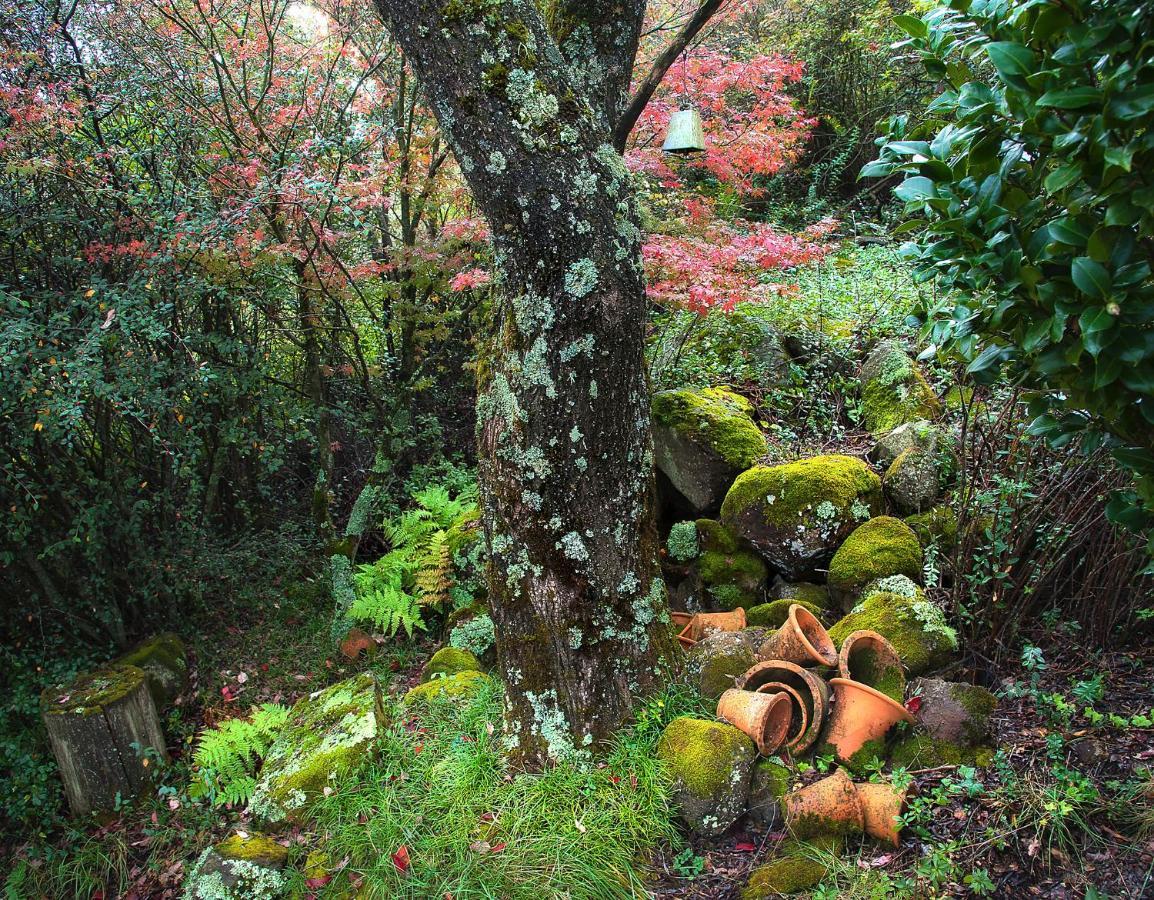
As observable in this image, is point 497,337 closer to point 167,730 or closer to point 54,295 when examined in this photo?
point 54,295

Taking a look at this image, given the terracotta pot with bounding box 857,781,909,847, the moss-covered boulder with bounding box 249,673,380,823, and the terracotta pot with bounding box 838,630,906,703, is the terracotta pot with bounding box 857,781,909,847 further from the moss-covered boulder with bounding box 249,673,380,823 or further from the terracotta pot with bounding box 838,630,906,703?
the moss-covered boulder with bounding box 249,673,380,823

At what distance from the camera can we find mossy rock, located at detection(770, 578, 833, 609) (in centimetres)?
377

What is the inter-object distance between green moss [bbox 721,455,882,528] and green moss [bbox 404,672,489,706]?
1.61 meters

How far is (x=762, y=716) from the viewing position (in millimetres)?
2682

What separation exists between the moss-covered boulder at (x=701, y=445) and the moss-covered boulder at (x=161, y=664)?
3183mm

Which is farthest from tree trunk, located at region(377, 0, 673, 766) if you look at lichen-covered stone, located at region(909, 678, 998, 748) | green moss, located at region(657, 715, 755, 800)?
lichen-covered stone, located at region(909, 678, 998, 748)

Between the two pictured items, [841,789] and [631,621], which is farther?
[631,621]

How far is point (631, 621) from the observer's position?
9.58 feet

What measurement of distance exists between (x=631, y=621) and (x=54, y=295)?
3.41 metres

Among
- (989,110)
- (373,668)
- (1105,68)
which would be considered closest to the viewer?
(1105,68)

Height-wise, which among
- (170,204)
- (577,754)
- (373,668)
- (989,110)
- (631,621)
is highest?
(170,204)

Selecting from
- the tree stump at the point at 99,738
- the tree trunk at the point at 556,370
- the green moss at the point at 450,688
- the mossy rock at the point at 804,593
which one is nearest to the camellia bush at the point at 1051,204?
the tree trunk at the point at 556,370

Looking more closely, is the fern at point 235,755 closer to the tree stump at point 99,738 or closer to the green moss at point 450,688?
the tree stump at point 99,738

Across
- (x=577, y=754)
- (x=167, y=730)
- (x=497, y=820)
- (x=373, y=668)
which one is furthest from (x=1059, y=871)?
(x=167, y=730)
